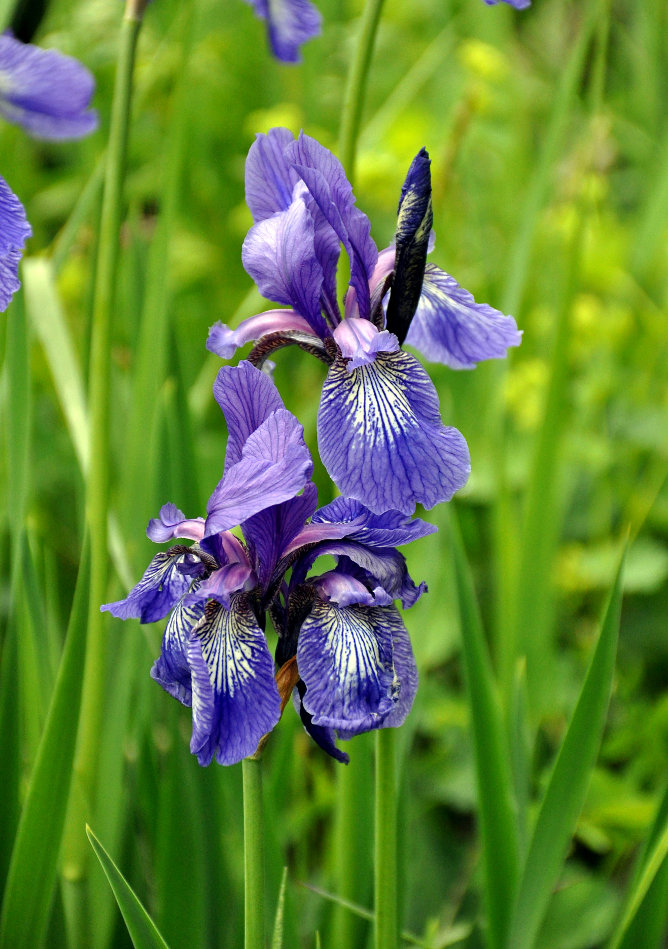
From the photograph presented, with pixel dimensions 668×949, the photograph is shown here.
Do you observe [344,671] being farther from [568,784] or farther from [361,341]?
[568,784]

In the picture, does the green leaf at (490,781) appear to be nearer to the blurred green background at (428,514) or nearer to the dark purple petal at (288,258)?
the blurred green background at (428,514)

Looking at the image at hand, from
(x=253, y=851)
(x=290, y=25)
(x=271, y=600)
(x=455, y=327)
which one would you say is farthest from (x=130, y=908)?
(x=290, y=25)

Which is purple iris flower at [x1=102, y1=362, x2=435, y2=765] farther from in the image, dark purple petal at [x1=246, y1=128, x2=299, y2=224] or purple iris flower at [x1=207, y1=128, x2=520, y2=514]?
dark purple petal at [x1=246, y1=128, x2=299, y2=224]

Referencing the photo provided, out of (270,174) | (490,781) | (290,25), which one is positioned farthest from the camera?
(290,25)

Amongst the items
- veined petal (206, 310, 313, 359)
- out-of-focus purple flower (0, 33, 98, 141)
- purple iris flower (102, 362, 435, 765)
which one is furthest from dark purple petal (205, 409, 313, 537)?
out-of-focus purple flower (0, 33, 98, 141)

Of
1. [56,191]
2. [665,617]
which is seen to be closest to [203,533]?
[665,617]

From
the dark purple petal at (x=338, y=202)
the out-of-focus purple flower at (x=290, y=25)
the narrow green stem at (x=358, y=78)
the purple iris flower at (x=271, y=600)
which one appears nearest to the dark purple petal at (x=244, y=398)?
the purple iris flower at (x=271, y=600)
